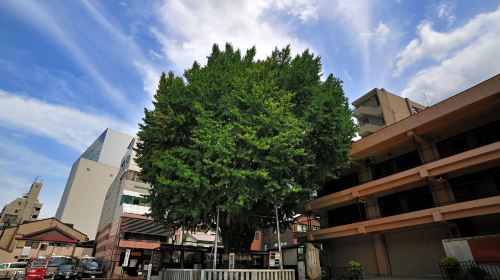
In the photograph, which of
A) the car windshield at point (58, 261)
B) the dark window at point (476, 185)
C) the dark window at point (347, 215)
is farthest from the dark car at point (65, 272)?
the dark window at point (476, 185)

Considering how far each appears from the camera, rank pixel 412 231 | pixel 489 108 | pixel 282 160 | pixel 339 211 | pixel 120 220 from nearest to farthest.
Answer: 1. pixel 282 160
2. pixel 489 108
3. pixel 412 231
4. pixel 339 211
5. pixel 120 220

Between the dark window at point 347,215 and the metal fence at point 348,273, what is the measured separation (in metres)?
3.95

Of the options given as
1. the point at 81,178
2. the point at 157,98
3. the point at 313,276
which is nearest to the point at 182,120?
the point at 157,98

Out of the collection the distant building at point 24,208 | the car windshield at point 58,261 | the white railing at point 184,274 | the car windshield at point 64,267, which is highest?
the distant building at point 24,208

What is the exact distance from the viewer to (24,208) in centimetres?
7456

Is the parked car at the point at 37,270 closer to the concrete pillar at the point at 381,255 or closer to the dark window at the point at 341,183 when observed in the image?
the dark window at the point at 341,183

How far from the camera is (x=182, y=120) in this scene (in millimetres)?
15695

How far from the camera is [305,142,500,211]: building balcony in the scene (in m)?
14.5

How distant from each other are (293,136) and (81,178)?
3164 inches

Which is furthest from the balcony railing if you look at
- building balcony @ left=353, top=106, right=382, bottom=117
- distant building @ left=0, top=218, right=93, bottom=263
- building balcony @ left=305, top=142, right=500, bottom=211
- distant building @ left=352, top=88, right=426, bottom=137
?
distant building @ left=0, top=218, right=93, bottom=263

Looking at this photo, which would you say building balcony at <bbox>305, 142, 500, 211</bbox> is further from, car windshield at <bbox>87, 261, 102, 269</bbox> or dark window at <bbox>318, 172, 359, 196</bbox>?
car windshield at <bbox>87, 261, 102, 269</bbox>

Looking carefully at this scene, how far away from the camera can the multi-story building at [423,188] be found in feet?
49.6

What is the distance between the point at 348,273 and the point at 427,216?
5987 millimetres

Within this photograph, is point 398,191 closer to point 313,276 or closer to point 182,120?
point 313,276
